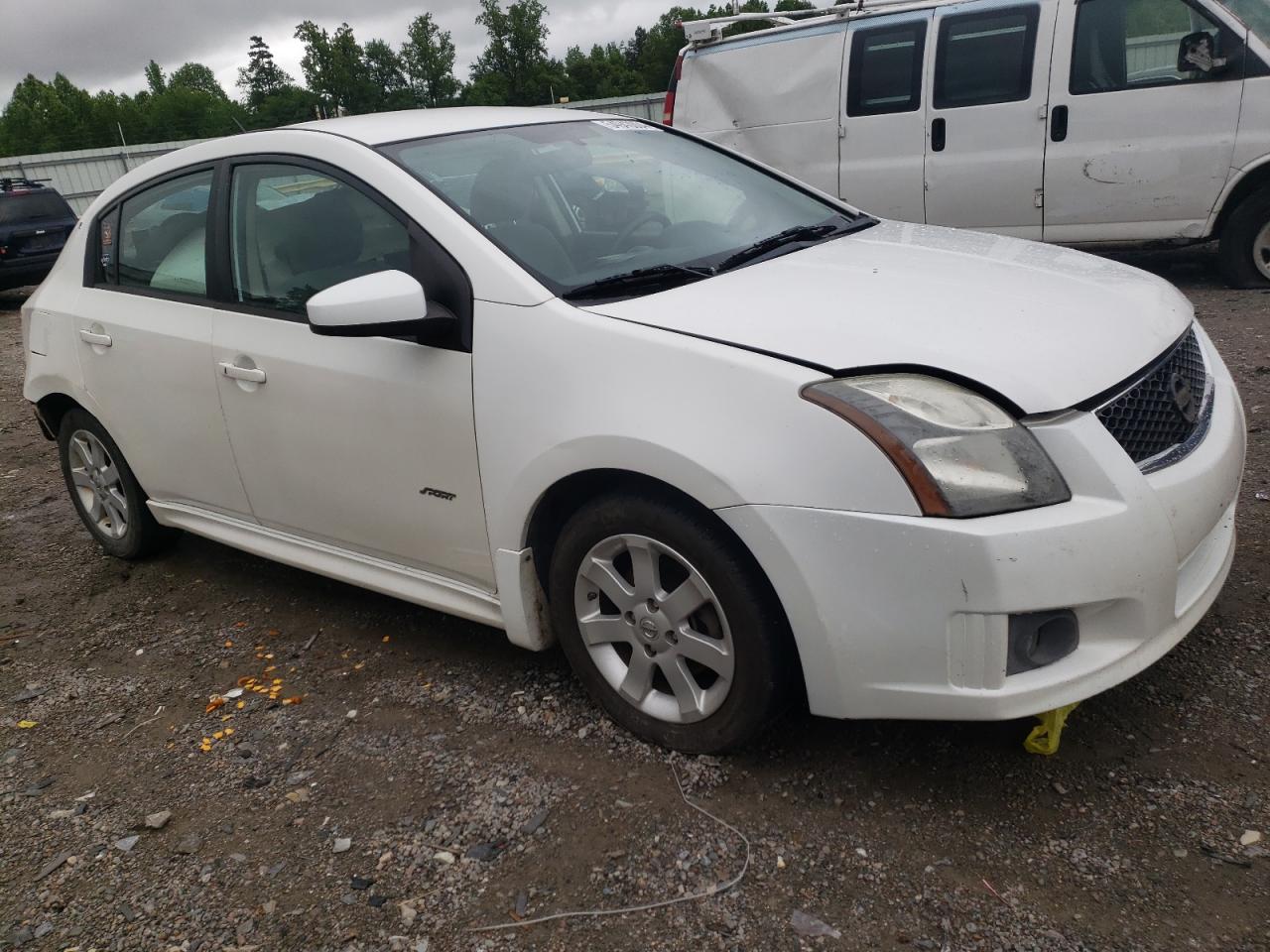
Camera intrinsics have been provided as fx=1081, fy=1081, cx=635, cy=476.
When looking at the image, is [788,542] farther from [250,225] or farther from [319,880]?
[250,225]

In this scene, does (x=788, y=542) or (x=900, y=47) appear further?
(x=900, y=47)

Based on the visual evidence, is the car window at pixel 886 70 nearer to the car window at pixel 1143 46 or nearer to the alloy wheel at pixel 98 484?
the car window at pixel 1143 46

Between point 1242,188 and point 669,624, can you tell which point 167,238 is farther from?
point 1242,188

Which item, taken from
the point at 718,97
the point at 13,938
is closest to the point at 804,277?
the point at 13,938

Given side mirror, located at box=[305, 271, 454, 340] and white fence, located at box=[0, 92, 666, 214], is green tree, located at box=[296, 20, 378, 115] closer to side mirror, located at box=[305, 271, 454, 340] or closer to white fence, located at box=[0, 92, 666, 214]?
white fence, located at box=[0, 92, 666, 214]

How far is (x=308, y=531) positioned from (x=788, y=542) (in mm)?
1822

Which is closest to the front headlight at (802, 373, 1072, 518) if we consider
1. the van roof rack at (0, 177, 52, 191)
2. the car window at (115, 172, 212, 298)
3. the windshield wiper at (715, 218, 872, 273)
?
the windshield wiper at (715, 218, 872, 273)

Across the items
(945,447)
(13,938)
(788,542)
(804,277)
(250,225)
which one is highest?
(250,225)

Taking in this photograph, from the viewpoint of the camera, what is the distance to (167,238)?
3.86 m

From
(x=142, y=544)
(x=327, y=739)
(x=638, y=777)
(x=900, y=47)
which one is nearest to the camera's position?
(x=638, y=777)

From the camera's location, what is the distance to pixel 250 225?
3496 millimetres

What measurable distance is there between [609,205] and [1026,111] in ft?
16.8

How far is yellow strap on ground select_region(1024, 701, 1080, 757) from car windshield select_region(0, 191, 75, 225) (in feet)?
50.2

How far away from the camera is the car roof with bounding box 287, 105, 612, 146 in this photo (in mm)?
3303
